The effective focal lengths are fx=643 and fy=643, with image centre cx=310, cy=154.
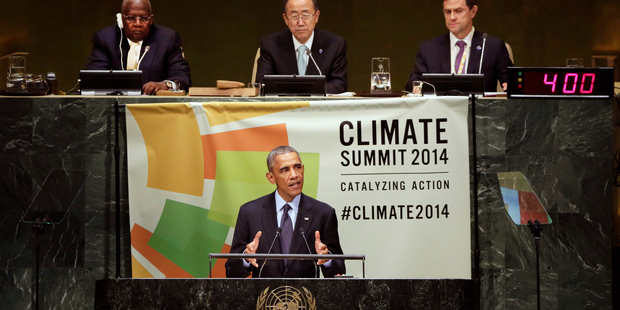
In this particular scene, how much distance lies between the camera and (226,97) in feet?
10.8

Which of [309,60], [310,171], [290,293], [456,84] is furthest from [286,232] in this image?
[309,60]

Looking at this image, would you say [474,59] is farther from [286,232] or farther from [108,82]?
[108,82]

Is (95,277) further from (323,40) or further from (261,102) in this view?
(323,40)

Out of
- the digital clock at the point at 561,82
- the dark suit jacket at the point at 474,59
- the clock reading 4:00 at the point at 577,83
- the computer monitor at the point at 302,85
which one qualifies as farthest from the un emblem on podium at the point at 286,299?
the dark suit jacket at the point at 474,59

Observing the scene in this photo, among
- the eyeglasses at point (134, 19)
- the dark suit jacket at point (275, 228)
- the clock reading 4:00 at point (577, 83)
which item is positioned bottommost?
the dark suit jacket at point (275, 228)

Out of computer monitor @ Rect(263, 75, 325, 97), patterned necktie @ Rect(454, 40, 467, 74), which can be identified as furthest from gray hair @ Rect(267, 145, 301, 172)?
patterned necktie @ Rect(454, 40, 467, 74)

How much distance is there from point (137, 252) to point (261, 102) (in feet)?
3.18

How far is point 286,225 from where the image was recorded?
3.21 metres

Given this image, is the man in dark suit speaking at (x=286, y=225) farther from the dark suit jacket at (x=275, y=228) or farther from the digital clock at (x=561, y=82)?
the digital clock at (x=561, y=82)

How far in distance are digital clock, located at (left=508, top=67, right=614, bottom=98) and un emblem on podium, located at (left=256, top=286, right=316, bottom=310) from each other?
1486mm

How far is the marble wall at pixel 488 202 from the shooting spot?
10.4 feet

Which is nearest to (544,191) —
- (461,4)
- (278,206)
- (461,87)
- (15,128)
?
(461,87)

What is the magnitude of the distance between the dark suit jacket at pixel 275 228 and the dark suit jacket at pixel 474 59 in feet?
4.24

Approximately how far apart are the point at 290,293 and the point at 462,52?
7.80 ft
